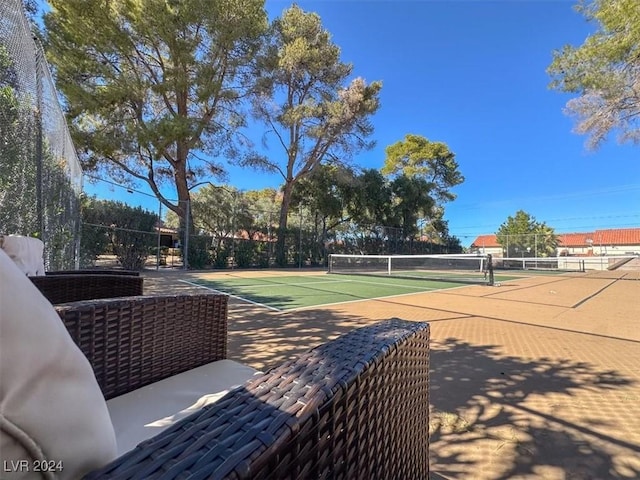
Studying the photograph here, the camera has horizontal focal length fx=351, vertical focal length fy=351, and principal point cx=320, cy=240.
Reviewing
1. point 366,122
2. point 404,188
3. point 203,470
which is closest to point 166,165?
point 366,122

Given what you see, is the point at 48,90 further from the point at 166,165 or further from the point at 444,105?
the point at 444,105

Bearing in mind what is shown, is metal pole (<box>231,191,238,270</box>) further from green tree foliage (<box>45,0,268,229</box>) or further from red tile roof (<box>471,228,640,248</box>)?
red tile roof (<box>471,228,640,248</box>)

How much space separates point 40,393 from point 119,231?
13.5 m

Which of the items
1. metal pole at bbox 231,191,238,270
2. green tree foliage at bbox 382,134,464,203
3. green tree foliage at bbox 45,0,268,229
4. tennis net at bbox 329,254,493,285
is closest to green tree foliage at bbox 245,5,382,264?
green tree foliage at bbox 45,0,268,229

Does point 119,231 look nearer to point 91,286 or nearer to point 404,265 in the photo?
point 91,286

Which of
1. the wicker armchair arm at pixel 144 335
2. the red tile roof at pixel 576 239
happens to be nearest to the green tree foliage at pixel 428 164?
the red tile roof at pixel 576 239

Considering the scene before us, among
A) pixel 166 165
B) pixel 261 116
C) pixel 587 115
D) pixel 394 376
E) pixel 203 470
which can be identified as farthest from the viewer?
pixel 261 116

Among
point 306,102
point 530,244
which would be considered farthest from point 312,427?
point 530,244

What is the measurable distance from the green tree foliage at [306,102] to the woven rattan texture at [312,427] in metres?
16.7

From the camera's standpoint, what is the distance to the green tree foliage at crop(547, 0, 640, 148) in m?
9.45

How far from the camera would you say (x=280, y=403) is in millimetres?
688

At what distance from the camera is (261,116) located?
59.7ft

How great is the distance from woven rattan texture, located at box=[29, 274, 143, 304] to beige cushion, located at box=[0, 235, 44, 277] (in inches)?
5.9

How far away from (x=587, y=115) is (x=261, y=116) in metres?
13.7
